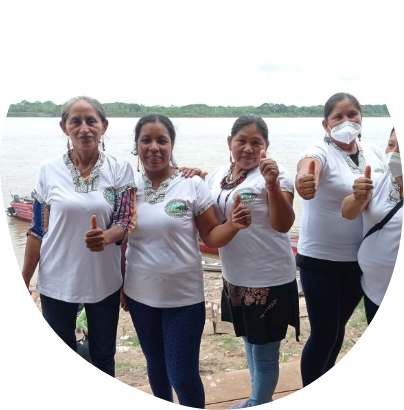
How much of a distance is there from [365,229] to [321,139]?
1.37ft

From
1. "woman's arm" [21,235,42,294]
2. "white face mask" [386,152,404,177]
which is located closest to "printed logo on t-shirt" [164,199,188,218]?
"woman's arm" [21,235,42,294]

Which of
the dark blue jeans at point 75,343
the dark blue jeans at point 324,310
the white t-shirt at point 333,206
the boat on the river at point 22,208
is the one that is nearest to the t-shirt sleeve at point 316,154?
the white t-shirt at point 333,206

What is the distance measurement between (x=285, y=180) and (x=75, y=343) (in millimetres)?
1129

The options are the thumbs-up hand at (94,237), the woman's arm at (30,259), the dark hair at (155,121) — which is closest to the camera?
the thumbs-up hand at (94,237)

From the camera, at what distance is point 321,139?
209cm

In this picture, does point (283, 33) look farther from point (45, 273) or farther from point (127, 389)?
point (127, 389)

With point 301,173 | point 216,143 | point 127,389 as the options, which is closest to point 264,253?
point 301,173

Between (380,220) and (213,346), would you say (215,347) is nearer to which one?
(213,346)

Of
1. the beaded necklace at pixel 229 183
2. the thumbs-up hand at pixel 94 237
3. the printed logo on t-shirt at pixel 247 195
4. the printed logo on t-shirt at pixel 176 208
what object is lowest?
the thumbs-up hand at pixel 94 237

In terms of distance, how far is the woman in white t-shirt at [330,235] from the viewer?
6.71ft

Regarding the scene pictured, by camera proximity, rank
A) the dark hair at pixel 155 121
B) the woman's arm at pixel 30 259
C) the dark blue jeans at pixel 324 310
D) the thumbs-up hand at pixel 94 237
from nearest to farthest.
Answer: the thumbs-up hand at pixel 94 237 → the dark hair at pixel 155 121 → the woman's arm at pixel 30 259 → the dark blue jeans at pixel 324 310

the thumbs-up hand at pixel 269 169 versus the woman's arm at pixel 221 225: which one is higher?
the thumbs-up hand at pixel 269 169

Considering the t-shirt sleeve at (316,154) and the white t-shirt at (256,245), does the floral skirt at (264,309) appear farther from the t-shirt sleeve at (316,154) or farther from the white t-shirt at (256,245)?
the t-shirt sleeve at (316,154)

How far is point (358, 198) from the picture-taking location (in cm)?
197
